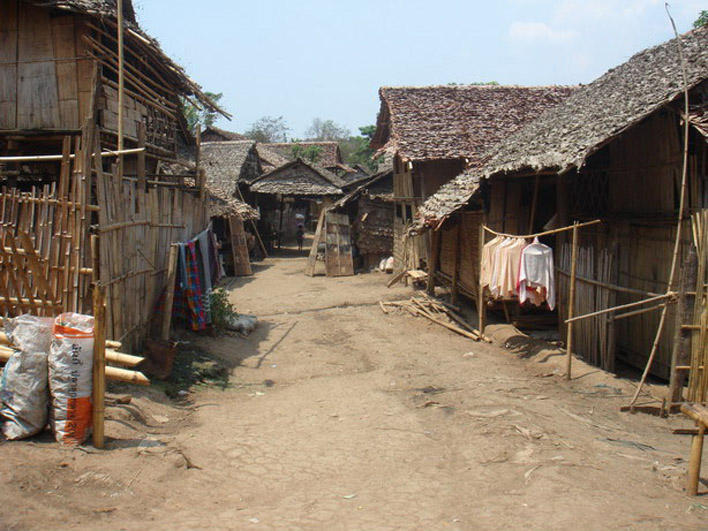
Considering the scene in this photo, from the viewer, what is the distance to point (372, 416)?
6.64 metres

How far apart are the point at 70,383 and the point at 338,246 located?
53.8 ft

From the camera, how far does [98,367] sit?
4812 millimetres

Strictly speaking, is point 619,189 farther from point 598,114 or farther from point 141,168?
point 141,168

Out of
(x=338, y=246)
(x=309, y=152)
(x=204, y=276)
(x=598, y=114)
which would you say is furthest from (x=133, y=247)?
(x=309, y=152)

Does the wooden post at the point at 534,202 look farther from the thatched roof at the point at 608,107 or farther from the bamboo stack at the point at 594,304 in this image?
the bamboo stack at the point at 594,304

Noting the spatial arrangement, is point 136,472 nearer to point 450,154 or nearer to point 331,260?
point 450,154

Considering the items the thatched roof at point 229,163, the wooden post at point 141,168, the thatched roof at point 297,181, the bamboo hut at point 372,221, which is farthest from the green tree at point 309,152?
the wooden post at point 141,168

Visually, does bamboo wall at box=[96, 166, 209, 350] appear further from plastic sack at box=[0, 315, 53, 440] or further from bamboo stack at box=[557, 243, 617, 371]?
bamboo stack at box=[557, 243, 617, 371]

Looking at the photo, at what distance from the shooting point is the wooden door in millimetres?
20750

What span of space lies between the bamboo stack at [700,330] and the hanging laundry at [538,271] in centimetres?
234

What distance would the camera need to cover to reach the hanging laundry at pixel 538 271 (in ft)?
28.1

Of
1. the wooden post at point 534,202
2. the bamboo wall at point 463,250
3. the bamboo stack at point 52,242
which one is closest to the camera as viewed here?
the bamboo stack at point 52,242

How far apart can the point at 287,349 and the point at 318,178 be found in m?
18.0

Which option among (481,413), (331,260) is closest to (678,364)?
(481,413)
